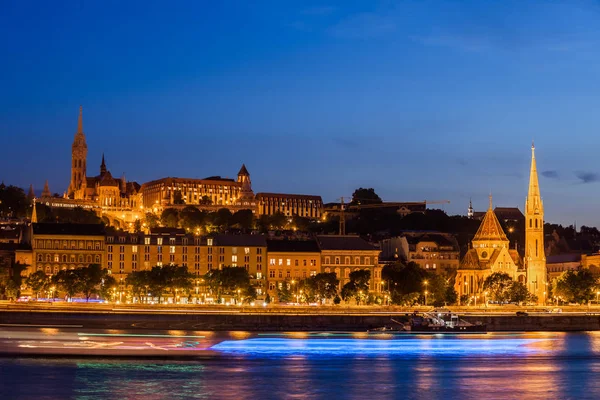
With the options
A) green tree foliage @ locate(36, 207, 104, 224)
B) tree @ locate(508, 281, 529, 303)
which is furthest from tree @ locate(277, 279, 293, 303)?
green tree foliage @ locate(36, 207, 104, 224)

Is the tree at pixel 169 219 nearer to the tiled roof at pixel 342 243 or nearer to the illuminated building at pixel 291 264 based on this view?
the tiled roof at pixel 342 243

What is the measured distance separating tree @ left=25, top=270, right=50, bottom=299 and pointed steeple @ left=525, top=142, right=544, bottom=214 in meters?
59.6

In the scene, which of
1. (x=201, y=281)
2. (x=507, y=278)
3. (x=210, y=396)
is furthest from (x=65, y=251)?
(x=210, y=396)

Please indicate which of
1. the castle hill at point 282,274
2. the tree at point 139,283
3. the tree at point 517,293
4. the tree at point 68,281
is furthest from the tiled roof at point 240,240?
the tree at point 517,293

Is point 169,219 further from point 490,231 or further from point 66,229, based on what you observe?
Answer: point 490,231

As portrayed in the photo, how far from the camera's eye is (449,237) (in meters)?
158

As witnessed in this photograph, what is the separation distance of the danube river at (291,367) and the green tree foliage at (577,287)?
4304 centimetres

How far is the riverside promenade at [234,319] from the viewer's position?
88875mm

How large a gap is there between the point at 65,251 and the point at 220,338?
54613mm

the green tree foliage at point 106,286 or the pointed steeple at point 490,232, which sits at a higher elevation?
the pointed steeple at point 490,232

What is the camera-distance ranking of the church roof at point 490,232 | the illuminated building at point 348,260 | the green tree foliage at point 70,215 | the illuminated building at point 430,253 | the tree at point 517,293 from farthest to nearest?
the green tree foliage at point 70,215 → the illuminated building at point 430,253 → the church roof at point 490,232 → the illuminated building at point 348,260 → the tree at point 517,293

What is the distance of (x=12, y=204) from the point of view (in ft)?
609

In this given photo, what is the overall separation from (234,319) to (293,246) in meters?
43.6

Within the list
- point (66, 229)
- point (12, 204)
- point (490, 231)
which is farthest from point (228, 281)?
point (12, 204)
